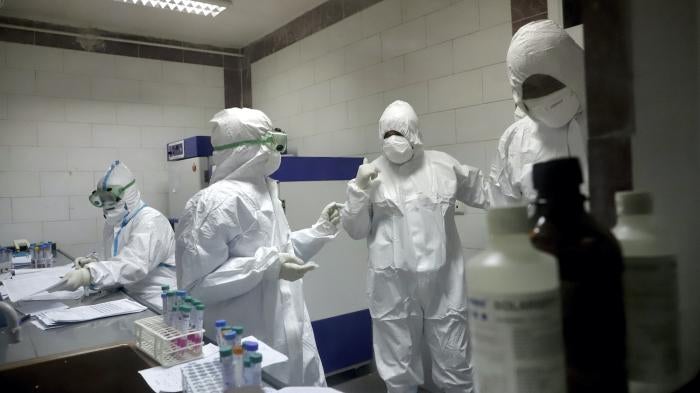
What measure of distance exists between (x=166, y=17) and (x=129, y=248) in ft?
7.47

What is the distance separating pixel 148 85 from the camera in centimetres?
443

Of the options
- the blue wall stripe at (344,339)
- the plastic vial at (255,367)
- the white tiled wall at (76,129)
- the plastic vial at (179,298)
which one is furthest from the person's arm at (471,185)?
the white tiled wall at (76,129)

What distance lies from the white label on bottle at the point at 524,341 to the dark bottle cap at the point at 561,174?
87 mm

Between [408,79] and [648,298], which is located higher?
[408,79]

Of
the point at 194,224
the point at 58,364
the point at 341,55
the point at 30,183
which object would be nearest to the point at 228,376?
the point at 58,364

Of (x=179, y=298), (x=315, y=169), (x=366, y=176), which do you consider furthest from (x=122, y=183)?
(x=179, y=298)

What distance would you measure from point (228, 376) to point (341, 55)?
9.69 feet

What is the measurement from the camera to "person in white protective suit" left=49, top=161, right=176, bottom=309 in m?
2.31

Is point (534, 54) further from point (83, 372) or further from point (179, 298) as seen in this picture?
point (83, 372)

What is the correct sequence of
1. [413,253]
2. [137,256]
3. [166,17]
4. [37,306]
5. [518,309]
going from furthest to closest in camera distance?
[166,17] < [137,256] < [413,253] < [37,306] < [518,309]

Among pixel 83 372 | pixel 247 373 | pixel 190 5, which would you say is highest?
pixel 190 5

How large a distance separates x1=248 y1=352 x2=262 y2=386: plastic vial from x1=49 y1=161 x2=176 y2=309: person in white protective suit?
4.70 ft

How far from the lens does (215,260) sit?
1750 millimetres

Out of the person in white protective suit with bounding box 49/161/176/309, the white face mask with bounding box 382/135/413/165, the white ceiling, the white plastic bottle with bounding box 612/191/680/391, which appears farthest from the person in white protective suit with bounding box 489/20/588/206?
the white ceiling
